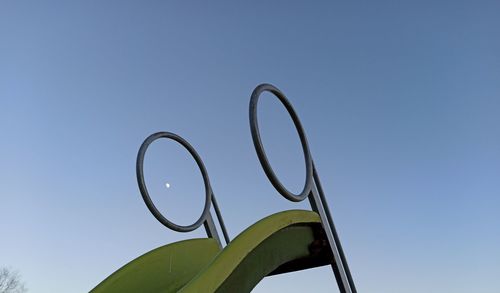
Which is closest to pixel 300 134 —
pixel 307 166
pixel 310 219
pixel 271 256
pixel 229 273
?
pixel 307 166

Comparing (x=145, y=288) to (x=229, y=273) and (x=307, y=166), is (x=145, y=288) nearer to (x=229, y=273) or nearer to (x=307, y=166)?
(x=229, y=273)

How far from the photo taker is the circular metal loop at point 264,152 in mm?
4980

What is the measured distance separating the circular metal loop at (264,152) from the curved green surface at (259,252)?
0.69ft

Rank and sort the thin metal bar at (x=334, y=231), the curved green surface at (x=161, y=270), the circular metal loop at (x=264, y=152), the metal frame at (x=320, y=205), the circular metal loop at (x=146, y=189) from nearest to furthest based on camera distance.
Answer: the circular metal loop at (x=264, y=152) < the curved green surface at (x=161, y=270) < the metal frame at (x=320, y=205) < the thin metal bar at (x=334, y=231) < the circular metal loop at (x=146, y=189)

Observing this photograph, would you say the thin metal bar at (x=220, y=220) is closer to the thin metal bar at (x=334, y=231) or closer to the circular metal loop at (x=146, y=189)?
the circular metal loop at (x=146, y=189)

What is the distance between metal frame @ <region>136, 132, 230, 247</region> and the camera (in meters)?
6.22

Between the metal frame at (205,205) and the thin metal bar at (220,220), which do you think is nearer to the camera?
the metal frame at (205,205)

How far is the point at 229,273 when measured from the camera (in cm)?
406

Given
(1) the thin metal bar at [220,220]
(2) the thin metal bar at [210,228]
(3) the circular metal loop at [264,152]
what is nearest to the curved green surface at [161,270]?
(2) the thin metal bar at [210,228]

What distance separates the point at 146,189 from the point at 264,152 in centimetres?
190

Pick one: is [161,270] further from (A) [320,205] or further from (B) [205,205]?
(A) [320,205]

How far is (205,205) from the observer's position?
680cm

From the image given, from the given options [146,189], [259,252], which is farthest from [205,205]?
[259,252]

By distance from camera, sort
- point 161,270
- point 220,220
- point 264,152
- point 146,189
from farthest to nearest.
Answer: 1. point 220,220
2. point 146,189
3. point 161,270
4. point 264,152
